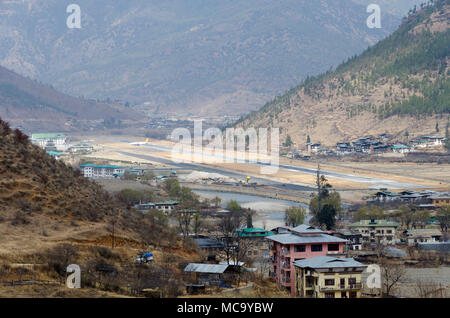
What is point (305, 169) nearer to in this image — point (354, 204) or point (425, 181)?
point (425, 181)

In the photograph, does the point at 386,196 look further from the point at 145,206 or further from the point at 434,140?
the point at 434,140

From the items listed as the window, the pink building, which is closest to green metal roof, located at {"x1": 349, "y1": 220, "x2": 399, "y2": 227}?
the pink building

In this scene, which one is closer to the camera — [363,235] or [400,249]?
[400,249]

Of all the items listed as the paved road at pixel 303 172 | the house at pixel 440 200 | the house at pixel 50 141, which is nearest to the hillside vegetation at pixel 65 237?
the house at pixel 440 200

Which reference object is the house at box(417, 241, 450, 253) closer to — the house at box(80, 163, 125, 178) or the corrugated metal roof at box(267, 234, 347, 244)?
the corrugated metal roof at box(267, 234, 347, 244)
